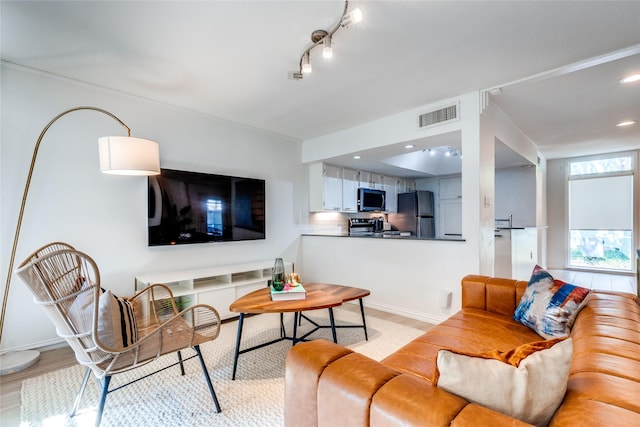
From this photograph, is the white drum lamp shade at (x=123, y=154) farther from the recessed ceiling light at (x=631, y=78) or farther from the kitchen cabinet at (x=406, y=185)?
the kitchen cabinet at (x=406, y=185)

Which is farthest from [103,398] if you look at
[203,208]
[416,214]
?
[416,214]

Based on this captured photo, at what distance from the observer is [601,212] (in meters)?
6.23

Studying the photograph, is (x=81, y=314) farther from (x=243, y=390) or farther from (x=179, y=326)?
(x=243, y=390)

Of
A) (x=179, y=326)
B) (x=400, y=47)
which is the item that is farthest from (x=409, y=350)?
(x=400, y=47)

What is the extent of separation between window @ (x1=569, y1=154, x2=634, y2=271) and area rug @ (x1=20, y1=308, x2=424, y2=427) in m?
6.28

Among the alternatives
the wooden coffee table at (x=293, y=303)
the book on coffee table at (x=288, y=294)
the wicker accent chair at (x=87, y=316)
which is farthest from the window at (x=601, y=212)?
the wicker accent chair at (x=87, y=316)

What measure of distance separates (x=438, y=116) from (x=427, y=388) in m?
3.21

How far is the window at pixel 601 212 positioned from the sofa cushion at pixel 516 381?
754cm

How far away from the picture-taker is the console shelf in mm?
3141

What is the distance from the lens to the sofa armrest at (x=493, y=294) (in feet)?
6.97

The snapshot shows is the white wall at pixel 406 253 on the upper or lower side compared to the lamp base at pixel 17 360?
upper

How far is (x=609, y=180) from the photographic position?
6.17 meters

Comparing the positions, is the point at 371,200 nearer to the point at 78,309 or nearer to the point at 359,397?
the point at 78,309

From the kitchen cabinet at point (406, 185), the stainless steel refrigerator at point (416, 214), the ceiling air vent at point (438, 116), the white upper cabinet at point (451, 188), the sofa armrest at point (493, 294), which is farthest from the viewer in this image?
the kitchen cabinet at point (406, 185)
